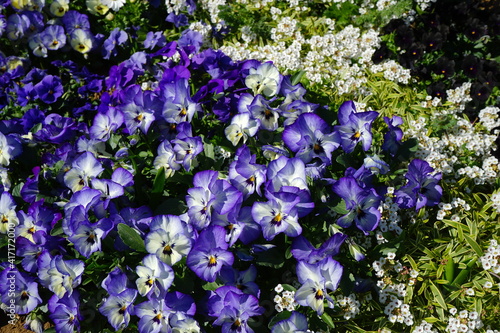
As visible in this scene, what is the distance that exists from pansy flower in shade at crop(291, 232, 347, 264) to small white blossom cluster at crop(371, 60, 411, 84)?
5.99 feet

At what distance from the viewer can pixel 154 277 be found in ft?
6.51

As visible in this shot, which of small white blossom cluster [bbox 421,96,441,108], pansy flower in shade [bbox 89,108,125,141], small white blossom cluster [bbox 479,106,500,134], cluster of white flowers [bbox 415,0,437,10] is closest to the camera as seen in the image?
pansy flower in shade [bbox 89,108,125,141]

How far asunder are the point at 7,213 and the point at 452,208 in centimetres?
251

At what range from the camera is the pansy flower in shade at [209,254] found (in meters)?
1.95

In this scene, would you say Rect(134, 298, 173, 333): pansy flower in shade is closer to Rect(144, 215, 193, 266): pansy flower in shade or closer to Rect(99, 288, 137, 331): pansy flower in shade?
Rect(99, 288, 137, 331): pansy flower in shade

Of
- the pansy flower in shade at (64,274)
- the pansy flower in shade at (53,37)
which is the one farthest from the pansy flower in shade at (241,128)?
the pansy flower in shade at (53,37)

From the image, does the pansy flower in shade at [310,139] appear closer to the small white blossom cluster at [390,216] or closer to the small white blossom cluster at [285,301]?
the small white blossom cluster at [390,216]

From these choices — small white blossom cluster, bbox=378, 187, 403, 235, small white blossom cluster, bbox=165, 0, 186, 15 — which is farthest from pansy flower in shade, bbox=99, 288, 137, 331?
small white blossom cluster, bbox=165, 0, 186, 15

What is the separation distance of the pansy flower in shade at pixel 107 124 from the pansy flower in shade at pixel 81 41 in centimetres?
147

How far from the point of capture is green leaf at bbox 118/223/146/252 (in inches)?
81.7

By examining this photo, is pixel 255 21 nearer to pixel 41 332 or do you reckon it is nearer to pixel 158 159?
pixel 158 159

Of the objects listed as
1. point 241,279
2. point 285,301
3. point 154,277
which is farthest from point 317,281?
point 154,277

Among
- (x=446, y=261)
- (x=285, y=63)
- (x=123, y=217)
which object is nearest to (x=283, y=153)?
(x=123, y=217)

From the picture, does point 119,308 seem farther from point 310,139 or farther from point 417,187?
point 417,187
